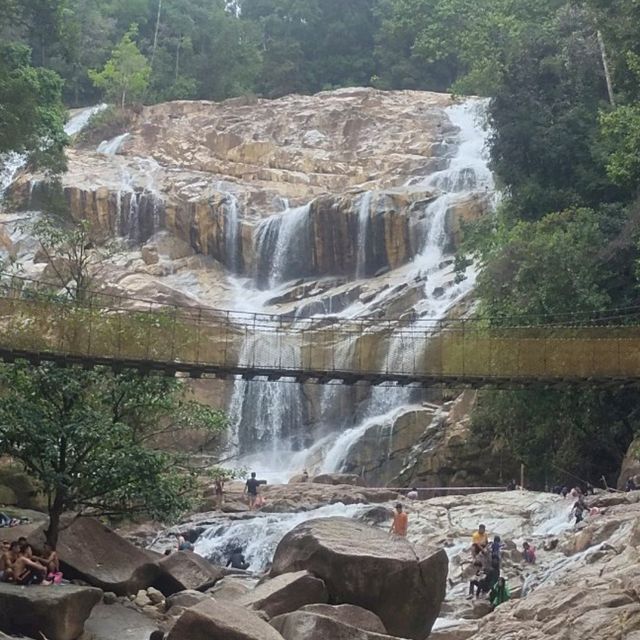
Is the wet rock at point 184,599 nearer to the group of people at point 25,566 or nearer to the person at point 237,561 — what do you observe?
the group of people at point 25,566

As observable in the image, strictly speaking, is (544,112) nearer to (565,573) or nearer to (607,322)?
(607,322)

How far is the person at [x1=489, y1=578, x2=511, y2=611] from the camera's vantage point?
1376cm

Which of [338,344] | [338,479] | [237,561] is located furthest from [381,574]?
[338,344]

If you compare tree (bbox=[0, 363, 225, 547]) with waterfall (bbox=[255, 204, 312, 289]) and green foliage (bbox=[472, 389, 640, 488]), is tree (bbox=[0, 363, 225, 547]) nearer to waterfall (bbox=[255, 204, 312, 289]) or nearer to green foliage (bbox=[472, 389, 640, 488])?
green foliage (bbox=[472, 389, 640, 488])

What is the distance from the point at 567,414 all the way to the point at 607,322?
7.41 ft

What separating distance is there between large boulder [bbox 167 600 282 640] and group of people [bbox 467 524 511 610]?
5477 millimetres

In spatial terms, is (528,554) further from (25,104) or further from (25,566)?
(25,104)

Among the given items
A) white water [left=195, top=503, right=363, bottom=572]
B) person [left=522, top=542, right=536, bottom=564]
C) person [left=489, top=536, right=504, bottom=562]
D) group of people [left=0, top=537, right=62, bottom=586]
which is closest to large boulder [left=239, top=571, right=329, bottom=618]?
group of people [left=0, top=537, right=62, bottom=586]

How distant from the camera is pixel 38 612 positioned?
11.2m

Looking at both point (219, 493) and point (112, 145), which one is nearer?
point (219, 493)

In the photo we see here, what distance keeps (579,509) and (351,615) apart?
311 inches

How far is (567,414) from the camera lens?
22641 mm

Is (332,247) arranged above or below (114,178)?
below

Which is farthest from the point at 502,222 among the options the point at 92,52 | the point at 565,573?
the point at 92,52
